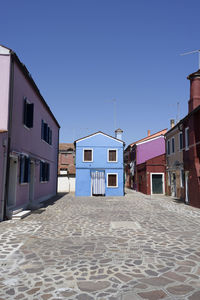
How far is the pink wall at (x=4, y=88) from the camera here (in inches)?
358

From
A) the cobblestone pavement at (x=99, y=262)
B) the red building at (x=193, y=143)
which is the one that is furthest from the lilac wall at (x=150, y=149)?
the cobblestone pavement at (x=99, y=262)

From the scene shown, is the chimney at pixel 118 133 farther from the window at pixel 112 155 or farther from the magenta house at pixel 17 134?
the magenta house at pixel 17 134

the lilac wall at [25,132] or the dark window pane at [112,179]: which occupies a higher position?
the lilac wall at [25,132]

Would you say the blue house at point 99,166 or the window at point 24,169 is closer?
the window at point 24,169

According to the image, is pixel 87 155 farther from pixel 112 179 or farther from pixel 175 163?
pixel 175 163

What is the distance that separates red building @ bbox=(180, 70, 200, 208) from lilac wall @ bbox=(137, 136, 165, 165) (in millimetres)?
12284

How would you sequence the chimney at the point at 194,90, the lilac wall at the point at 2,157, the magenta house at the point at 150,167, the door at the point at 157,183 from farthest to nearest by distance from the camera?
the door at the point at 157,183 < the magenta house at the point at 150,167 < the chimney at the point at 194,90 < the lilac wall at the point at 2,157

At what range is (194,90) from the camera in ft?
52.4

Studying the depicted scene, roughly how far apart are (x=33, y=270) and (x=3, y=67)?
7.73 m

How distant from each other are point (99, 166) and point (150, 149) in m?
8.90

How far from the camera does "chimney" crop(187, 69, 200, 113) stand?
1580cm

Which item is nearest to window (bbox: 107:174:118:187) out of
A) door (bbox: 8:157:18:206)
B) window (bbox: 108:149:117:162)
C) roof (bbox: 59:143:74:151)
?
window (bbox: 108:149:117:162)

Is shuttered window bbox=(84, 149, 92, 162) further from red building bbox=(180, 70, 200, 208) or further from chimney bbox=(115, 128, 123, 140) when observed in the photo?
red building bbox=(180, 70, 200, 208)

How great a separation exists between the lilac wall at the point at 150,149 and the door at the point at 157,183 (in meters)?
5.42
